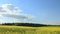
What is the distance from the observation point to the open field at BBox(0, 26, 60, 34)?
12.8 ft

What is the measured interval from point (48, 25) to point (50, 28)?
96 mm

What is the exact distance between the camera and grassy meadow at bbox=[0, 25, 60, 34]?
3.90 metres

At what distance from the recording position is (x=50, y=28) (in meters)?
3.92

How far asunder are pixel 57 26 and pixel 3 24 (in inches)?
54.3

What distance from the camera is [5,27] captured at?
4.06 metres

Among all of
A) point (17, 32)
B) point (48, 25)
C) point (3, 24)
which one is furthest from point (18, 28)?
point (48, 25)

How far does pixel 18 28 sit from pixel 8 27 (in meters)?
0.26

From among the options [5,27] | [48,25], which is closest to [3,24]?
[5,27]

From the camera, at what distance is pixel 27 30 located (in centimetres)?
399

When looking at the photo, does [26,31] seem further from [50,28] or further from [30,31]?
[50,28]

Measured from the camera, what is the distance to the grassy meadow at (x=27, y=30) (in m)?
3.90

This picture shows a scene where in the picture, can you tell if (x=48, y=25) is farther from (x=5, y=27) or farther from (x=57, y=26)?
(x=5, y=27)

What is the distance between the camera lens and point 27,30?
3.99 meters

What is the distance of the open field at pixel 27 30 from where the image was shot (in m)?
3.90
